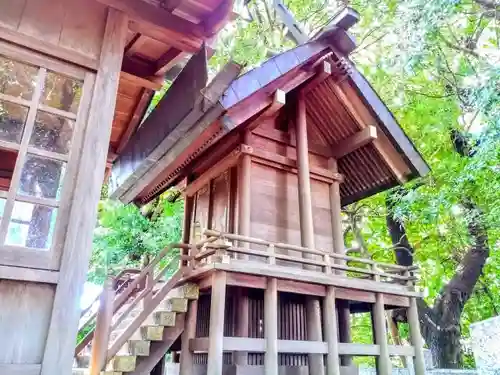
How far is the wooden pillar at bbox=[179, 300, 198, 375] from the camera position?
19.4 ft

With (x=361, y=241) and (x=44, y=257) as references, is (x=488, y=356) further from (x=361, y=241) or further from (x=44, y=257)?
(x=361, y=241)

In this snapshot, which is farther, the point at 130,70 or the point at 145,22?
the point at 130,70

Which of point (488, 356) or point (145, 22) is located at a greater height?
point (145, 22)

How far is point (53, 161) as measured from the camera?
10.8ft

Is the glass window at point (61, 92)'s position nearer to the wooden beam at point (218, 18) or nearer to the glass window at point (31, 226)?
the glass window at point (31, 226)

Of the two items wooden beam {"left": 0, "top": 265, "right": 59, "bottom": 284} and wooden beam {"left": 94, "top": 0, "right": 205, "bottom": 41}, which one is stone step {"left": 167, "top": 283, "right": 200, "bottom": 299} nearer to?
wooden beam {"left": 0, "top": 265, "right": 59, "bottom": 284}

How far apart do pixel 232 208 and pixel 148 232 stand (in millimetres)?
6503

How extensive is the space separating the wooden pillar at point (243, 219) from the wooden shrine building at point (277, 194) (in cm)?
2

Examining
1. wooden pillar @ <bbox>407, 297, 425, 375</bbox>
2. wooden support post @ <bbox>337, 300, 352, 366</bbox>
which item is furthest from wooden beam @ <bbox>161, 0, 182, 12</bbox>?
wooden pillar @ <bbox>407, 297, 425, 375</bbox>

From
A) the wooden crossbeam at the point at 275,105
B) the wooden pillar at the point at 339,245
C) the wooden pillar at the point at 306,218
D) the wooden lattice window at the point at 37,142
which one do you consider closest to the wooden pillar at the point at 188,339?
the wooden pillar at the point at 306,218

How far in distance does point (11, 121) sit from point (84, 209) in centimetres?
90

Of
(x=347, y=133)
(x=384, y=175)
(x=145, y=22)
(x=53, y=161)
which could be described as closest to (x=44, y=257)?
(x=53, y=161)

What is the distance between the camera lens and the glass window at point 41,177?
315 cm

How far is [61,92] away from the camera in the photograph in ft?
11.5
